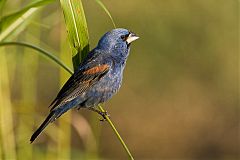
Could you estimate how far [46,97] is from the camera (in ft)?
36.5

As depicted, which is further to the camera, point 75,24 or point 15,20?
point 15,20

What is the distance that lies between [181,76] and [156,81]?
39 cm

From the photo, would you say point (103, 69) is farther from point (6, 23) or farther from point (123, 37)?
point (6, 23)

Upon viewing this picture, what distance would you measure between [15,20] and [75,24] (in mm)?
332

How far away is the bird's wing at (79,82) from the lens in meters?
4.16

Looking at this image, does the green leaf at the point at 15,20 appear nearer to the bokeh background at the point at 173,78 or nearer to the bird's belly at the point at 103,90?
the bird's belly at the point at 103,90

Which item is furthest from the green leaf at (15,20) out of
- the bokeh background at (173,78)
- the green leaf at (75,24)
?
the bokeh background at (173,78)

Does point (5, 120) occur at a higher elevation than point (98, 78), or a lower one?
lower

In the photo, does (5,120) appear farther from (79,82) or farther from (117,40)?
(117,40)

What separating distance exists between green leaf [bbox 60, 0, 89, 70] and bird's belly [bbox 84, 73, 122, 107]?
60cm

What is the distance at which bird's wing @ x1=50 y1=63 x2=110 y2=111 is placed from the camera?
4164mm

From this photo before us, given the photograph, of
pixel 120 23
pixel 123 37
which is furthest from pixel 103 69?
pixel 120 23

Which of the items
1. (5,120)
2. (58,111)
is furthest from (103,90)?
(5,120)

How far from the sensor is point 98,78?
443 centimetres
